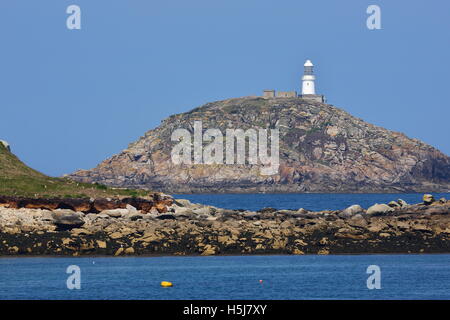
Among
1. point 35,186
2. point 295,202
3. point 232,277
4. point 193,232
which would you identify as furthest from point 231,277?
point 295,202

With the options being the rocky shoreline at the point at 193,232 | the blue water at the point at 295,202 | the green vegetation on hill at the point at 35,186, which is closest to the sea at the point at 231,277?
the rocky shoreline at the point at 193,232

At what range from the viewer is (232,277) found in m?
36.5

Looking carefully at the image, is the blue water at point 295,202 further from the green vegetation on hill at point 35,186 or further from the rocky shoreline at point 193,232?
the rocky shoreline at point 193,232

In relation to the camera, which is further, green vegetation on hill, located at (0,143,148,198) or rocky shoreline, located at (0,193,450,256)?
green vegetation on hill, located at (0,143,148,198)

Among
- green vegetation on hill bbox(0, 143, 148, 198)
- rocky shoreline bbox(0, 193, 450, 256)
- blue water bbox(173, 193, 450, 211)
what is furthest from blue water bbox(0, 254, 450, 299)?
blue water bbox(173, 193, 450, 211)

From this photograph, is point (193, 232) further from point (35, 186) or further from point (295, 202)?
point (295, 202)

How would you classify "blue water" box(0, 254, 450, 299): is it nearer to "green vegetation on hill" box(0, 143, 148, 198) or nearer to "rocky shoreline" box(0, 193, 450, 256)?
"rocky shoreline" box(0, 193, 450, 256)

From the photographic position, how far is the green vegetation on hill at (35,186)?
5594cm

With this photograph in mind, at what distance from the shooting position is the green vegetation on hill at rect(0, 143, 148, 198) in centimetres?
5594

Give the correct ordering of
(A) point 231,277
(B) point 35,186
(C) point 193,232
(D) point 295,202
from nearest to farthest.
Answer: (A) point 231,277 → (C) point 193,232 → (B) point 35,186 → (D) point 295,202

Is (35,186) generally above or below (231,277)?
above

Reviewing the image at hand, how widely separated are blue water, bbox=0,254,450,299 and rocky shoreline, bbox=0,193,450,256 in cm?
141

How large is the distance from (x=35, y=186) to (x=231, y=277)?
2485cm
